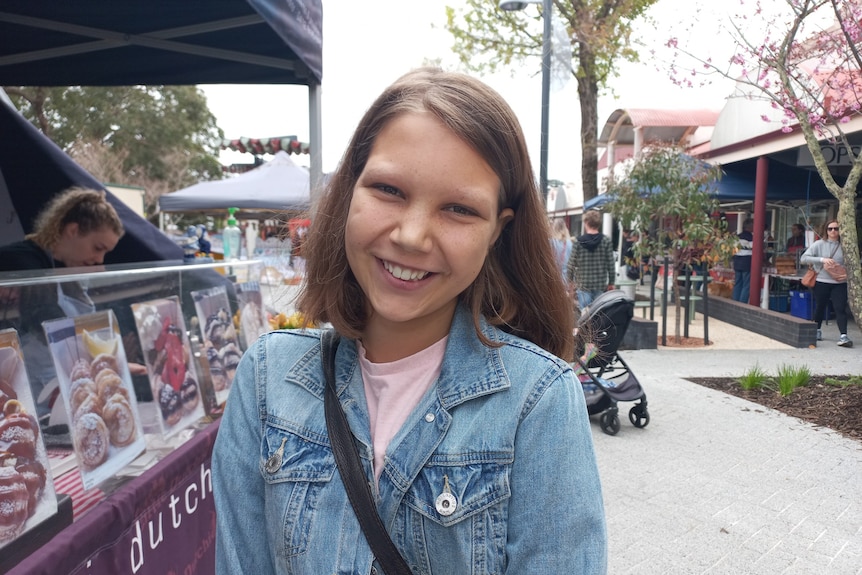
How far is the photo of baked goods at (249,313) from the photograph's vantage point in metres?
3.61

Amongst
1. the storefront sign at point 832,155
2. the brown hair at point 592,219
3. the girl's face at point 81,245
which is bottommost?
the girl's face at point 81,245

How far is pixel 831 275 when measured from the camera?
385 inches

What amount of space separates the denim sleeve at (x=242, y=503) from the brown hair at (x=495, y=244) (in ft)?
0.97

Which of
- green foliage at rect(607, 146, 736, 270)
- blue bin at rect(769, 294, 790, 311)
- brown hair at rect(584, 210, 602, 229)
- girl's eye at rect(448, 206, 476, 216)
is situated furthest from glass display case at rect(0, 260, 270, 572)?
blue bin at rect(769, 294, 790, 311)

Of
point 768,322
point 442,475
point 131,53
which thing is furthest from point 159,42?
point 768,322

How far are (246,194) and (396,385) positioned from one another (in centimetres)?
1393

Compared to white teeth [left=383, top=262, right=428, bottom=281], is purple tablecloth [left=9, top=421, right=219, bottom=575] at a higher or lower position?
lower

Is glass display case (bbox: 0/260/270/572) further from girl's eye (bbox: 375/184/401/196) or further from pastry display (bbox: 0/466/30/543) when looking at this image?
girl's eye (bbox: 375/184/401/196)

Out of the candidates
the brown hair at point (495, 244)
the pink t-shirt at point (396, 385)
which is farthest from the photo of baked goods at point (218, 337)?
the pink t-shirt at point (396, 385)

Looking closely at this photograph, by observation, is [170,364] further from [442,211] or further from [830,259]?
[830,259]

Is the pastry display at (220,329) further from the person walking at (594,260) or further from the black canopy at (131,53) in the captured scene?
the person walking at (594,260)

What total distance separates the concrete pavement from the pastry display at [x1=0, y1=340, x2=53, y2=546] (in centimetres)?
272

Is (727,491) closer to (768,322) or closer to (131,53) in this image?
(131,53)

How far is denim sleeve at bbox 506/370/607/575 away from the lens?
43.3 inches
